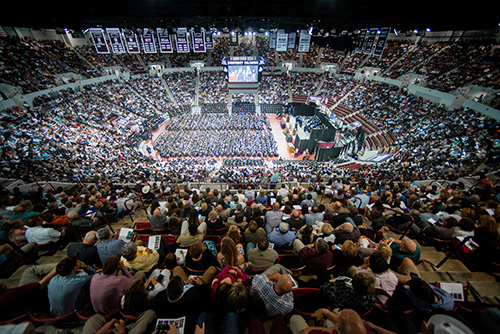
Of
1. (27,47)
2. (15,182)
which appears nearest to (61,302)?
(15,182)

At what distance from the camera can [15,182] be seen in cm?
1017

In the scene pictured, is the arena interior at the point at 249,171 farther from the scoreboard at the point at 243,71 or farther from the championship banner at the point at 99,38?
the scoreboard at the point at 243,71

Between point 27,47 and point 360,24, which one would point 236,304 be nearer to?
point 360,24

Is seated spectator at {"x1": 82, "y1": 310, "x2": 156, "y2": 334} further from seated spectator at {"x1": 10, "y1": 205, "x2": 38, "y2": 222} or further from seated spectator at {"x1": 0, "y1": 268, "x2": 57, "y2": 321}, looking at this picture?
seated spectator at {"x1": 10, "y1": 205, "x2": 38, "y2": 222}

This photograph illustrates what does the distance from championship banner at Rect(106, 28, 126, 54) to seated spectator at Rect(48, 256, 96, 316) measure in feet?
58.2

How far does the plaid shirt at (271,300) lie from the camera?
293cm

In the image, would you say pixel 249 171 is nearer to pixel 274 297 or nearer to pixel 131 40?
pixel 131 40

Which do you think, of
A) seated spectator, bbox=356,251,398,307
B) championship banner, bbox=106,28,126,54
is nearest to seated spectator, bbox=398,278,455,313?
seated spectator, bbox=356,251,398,307

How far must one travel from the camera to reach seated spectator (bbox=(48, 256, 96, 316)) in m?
3.11

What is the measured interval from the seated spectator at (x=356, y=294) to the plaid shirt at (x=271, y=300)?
2.09 ft

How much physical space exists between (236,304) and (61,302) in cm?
270

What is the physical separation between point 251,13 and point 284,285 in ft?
56.9

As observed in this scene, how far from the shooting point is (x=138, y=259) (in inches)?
154

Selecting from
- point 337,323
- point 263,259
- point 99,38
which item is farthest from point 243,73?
point 337,323
